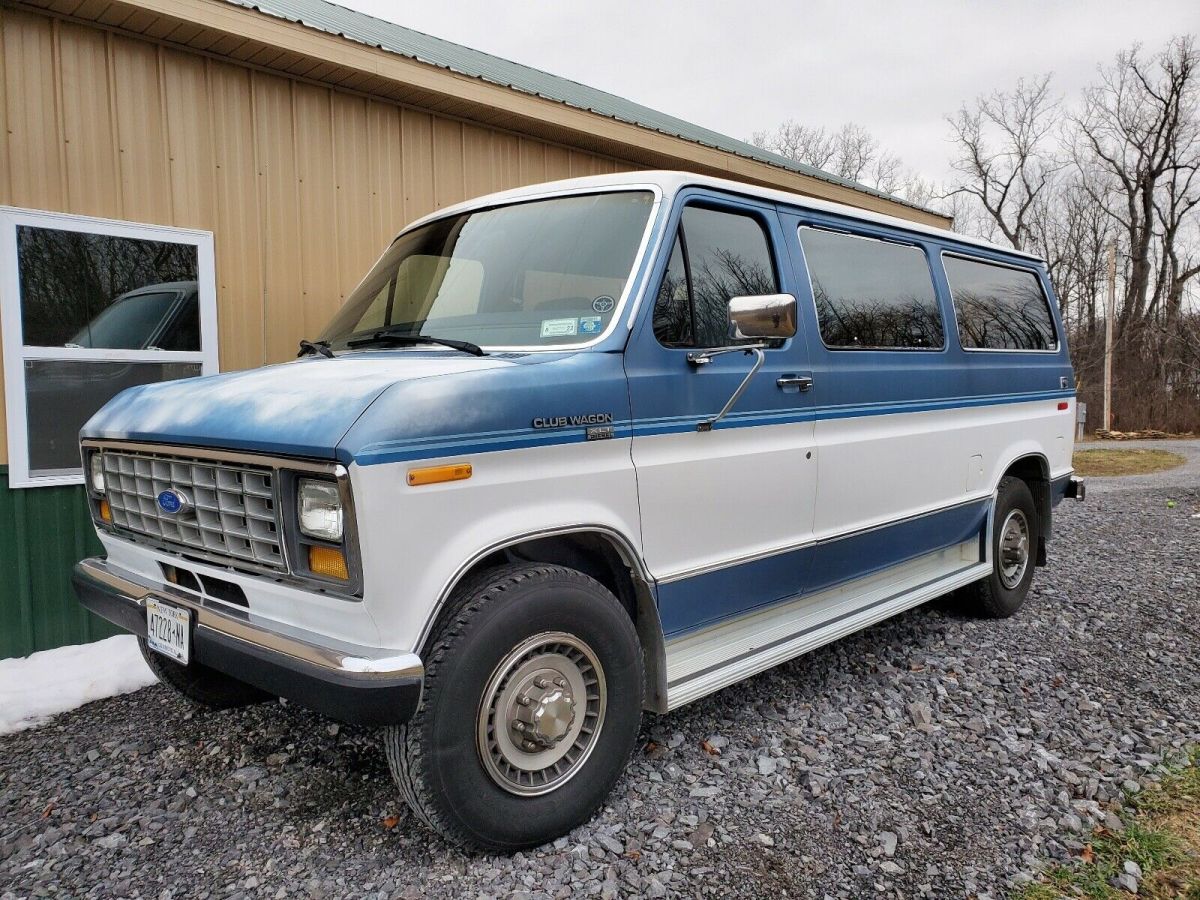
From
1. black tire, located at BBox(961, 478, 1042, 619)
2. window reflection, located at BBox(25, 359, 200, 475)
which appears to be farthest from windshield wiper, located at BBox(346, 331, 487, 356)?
black tire, located at BBox(961, 478, 1042, 619)

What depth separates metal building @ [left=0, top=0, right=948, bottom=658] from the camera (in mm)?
4406

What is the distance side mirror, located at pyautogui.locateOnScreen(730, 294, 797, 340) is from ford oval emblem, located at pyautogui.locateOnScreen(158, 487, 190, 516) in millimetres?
1944

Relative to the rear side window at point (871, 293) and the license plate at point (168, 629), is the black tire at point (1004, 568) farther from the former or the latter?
the license plate at point (168, 629)

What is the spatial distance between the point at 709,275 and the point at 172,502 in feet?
6.88

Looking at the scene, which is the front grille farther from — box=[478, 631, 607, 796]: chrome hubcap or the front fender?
box=[478, 631, 607, 796]: chrome hubcap

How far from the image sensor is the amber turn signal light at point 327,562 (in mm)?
2346

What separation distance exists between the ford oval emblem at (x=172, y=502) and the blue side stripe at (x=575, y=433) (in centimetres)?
90

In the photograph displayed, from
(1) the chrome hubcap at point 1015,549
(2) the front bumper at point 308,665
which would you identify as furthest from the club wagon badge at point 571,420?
(1) the chrome hubcap at point 1015,549

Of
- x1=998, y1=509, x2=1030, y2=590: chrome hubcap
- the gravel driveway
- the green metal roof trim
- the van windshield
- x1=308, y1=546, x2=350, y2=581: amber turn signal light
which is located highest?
the green metal roof trim

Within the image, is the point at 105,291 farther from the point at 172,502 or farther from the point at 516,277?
the point at 516,277

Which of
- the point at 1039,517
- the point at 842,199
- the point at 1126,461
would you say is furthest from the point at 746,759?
the point at 1126,461

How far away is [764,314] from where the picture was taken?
290cm

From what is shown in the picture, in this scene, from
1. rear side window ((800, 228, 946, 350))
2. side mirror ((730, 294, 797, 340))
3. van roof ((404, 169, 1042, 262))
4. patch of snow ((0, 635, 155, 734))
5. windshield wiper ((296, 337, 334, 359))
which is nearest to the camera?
side mirror ((730, 294, 797, 340))

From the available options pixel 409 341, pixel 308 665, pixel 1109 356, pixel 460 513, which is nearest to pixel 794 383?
pixel 409 341
